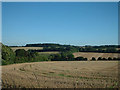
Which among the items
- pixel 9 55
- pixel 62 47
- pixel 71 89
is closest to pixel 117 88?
pixel 71 89

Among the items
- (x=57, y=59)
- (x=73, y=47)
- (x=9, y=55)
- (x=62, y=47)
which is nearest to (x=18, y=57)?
(x=9, y=55)

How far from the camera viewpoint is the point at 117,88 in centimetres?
703

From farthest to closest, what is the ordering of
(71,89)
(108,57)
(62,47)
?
(62,47) → (108,57) → (71,89)

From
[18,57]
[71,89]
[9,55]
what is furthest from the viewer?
[18,57]

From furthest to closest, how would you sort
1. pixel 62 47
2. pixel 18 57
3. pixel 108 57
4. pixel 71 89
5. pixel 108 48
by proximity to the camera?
pixel 62 47
pixel 108 48
pixel 108 57
pixel 18 57
pixel 71 89

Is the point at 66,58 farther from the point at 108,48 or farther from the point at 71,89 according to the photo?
A: the point at 71,89

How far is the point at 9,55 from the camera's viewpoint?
778 inches

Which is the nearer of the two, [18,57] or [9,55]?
[9,55]

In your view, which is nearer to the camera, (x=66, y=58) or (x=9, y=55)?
(x=9, y=55)

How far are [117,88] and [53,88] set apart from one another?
269 centimetres

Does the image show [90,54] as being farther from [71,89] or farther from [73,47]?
[71,89]

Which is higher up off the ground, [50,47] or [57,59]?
[50,47]

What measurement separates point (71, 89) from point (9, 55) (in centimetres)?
1461

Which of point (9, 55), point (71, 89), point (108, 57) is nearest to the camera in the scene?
point (71, 89)
